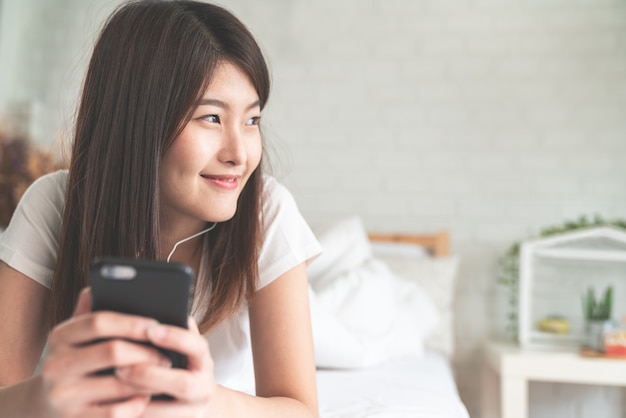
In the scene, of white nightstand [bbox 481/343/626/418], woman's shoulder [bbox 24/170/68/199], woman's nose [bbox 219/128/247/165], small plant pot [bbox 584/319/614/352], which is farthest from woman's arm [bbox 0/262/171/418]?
small plant pot [bbox 584/319/614/352]

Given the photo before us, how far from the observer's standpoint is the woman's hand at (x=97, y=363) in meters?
0.65

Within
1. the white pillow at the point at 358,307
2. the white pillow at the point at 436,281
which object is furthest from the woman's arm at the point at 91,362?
the white pillow at the point at 436,281

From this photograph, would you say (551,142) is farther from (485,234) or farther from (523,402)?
(523,402)

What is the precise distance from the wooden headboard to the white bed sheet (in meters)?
0.90

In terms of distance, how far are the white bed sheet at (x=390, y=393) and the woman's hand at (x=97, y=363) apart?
28.9 inches

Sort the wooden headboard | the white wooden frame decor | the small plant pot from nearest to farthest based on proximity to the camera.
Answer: the small plant pot, the white wooden frame decor, the wooden headboard

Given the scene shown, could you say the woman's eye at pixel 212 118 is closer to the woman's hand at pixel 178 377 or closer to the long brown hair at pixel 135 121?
the long brown hair at pixel 135 121

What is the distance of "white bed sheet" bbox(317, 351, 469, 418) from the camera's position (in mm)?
1375

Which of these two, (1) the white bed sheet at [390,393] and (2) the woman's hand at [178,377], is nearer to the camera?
(2) the woman's hand at [178,377]

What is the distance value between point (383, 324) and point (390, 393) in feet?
1.91

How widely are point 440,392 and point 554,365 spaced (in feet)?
2.99

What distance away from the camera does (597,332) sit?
2.48 metres

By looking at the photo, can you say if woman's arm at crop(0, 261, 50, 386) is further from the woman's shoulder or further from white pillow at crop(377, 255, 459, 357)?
white pillow at crop(377, 255, 459, 357)

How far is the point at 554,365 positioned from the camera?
238cm
